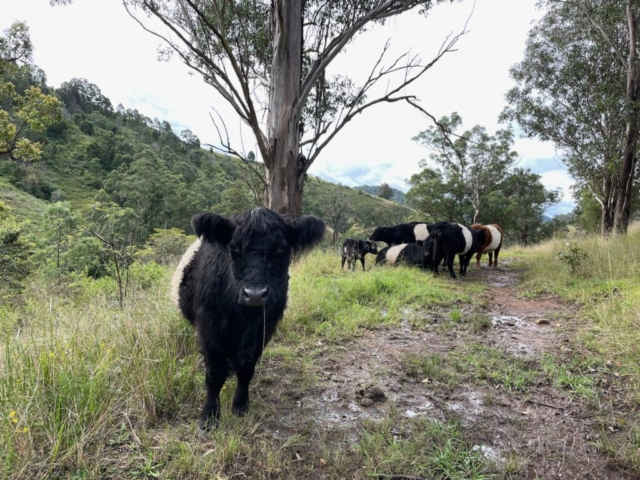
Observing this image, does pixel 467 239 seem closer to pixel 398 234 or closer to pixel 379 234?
pixel 398 234

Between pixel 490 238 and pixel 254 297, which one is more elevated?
pixel 490 238

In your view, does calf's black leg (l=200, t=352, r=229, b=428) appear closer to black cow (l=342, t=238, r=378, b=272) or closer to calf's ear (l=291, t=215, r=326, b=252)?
calf's ear (l=291, t=215, r=326, b=252)

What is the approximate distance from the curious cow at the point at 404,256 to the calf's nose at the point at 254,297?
7.93m

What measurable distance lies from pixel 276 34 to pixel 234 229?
6473 mm

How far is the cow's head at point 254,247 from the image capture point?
213 centimetres

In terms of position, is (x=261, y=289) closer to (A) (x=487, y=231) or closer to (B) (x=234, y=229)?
(B) (x=234, y=229)

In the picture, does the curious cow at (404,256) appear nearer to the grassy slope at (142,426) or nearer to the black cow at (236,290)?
the grassy slope at (142,426)

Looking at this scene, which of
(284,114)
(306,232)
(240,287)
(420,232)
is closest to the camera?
(240,287)

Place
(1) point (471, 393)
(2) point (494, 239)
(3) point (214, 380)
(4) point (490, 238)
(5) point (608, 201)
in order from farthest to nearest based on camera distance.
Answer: (5) point (608, 201)
(2) point (494, 239)
(4) point (490, 238)
(1) point (471, 393)
(3) point (214, 380)

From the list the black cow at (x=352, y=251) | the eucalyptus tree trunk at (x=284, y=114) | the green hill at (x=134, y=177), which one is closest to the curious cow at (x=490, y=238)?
the black cow at (x=352, y=251)

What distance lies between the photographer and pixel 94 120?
2726 inches

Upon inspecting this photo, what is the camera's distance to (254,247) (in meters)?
2.29

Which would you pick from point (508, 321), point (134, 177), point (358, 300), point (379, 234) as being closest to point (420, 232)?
point (379, 234)

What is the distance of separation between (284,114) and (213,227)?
545cm
